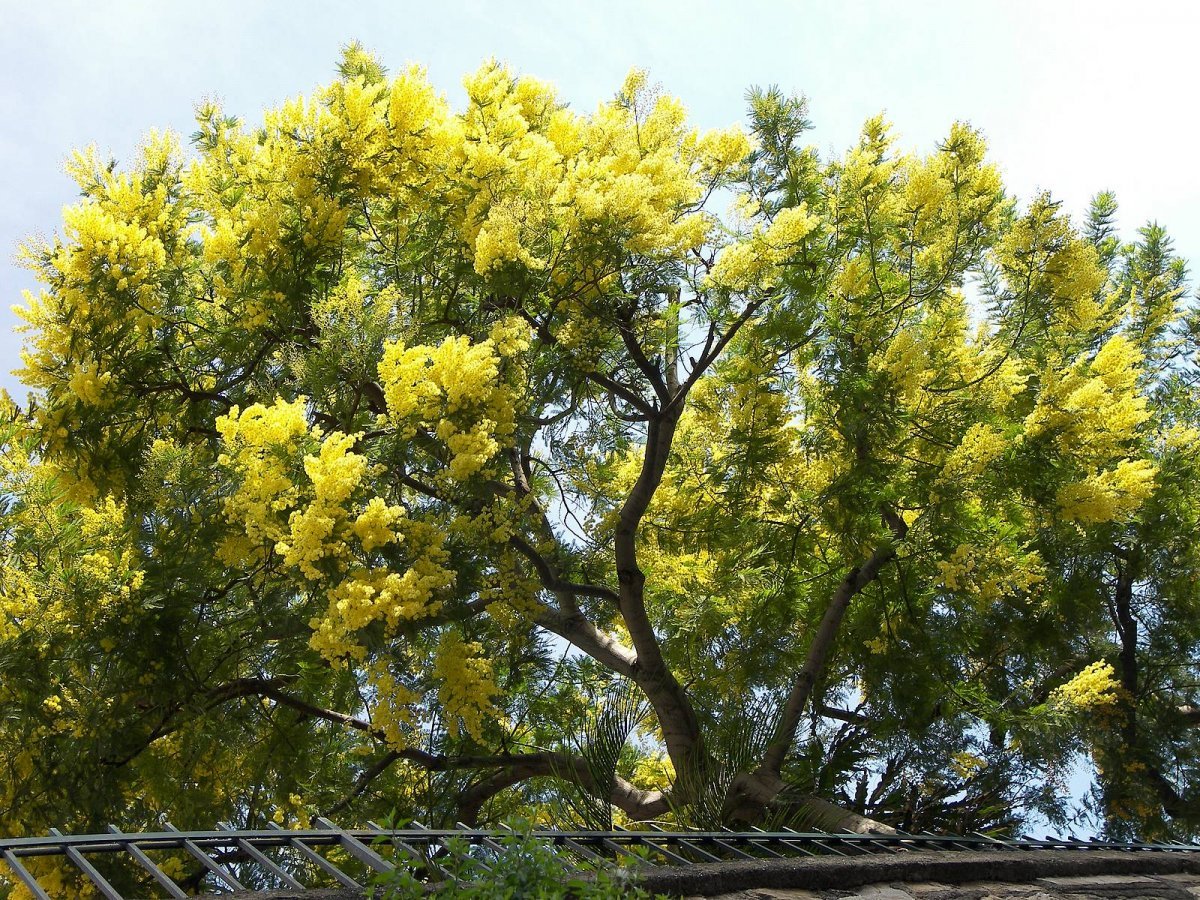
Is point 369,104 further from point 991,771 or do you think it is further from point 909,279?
point 991,771

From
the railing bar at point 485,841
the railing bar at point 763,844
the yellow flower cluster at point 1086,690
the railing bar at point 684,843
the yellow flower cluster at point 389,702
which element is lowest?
the railing bar at point 485,841

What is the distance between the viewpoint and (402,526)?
17.8ft

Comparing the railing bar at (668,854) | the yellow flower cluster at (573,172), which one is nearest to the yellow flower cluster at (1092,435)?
the yellow flower cluster at (573,172)

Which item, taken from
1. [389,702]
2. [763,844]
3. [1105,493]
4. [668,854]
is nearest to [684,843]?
[668,854]

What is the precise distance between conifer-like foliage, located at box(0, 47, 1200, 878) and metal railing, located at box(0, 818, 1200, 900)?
122 centimetres

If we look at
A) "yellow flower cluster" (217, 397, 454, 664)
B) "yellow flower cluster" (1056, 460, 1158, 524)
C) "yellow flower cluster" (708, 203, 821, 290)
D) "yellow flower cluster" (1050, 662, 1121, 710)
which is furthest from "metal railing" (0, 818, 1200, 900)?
"yellow flower cluster" (708, 203, 821, 290)

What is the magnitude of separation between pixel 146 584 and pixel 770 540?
4.41 meters

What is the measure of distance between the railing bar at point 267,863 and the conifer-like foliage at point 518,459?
5.22 feet

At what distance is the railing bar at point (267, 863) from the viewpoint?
3.08 m

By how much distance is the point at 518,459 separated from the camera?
25.3 feet

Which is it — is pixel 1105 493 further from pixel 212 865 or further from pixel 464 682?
pixel 212 865

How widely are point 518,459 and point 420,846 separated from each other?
4.28 metres

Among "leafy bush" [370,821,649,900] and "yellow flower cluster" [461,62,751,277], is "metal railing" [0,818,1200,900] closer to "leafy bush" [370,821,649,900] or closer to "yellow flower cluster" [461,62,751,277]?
"leafy bush" [370,821,649,900]

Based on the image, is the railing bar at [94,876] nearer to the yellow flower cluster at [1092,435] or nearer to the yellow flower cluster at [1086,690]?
the yellow flower cluster at [1092,435]
